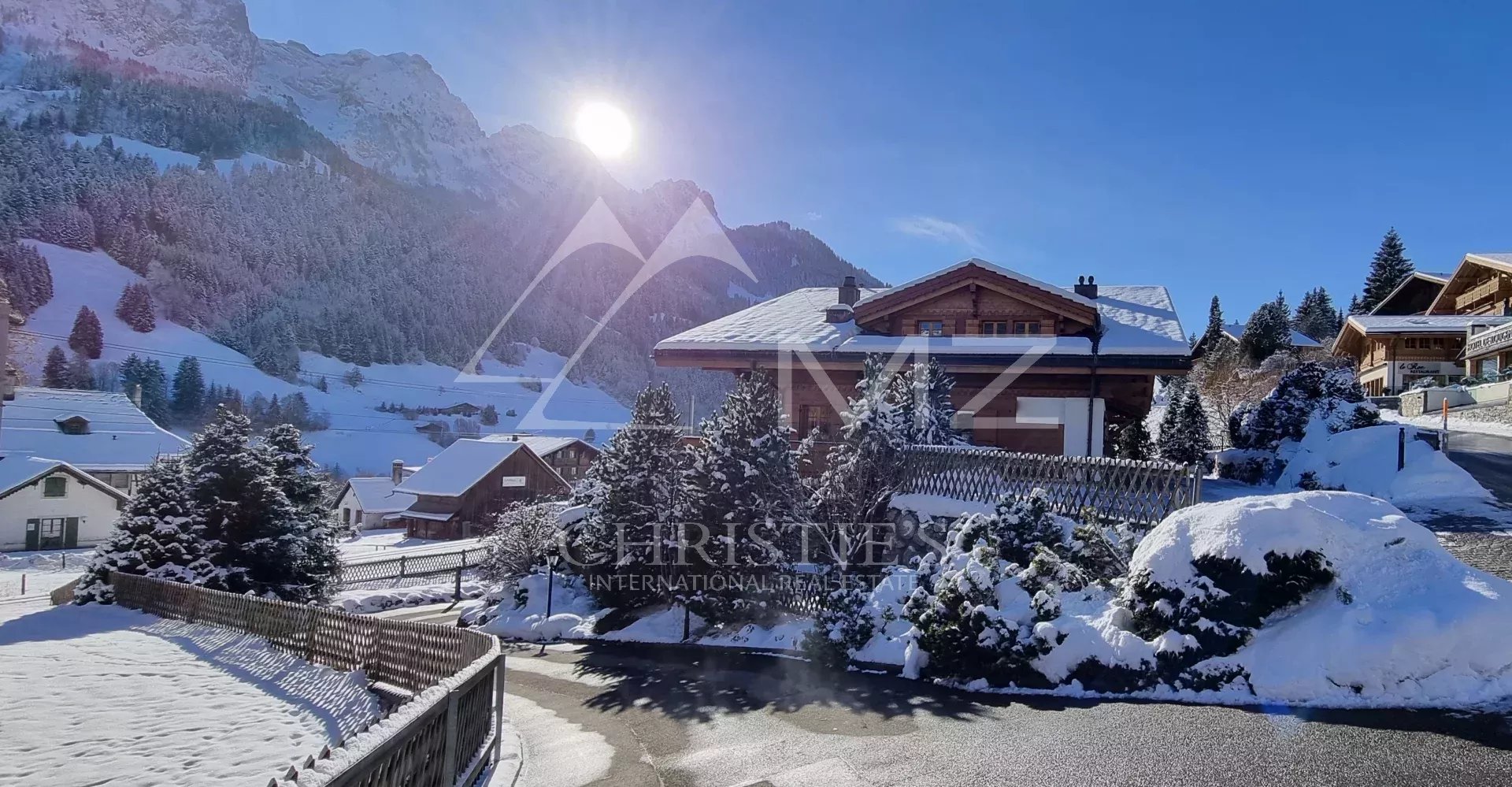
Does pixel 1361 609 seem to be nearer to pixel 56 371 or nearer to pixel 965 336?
pixel 965 336

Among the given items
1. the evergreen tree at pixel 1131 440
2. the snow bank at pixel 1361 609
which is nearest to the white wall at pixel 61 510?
the evergreen tree at pixel 1131 440

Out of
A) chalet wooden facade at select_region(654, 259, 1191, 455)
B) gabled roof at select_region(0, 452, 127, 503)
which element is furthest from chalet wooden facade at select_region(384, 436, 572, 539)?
chalet wooden facade at select_region(654, 259, 1191, 455)

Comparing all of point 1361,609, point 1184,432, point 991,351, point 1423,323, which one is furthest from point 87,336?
point 1423,323

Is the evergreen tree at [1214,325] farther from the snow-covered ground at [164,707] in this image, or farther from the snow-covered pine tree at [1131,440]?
the snow-covered ground at [164,707]

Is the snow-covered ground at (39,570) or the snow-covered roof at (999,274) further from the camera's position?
the snow-covered ground at (39,570)

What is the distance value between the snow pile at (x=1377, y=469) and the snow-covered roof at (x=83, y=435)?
54444mm

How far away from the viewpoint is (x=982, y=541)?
383 inches

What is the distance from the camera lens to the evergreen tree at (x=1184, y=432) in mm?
24188

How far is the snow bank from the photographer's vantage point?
620 centimetres

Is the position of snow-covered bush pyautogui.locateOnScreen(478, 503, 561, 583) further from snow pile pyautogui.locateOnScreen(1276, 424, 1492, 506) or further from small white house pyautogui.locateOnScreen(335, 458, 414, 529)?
small white house pyautogui.locateOnScreen(335, 458, 414, 529)

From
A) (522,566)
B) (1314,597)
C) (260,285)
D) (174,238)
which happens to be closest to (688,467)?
(522,566)

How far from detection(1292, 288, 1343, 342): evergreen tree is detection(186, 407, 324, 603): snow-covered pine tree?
6859 cm

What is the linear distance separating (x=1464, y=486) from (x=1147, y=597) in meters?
9.71

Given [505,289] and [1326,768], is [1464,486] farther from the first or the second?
[505,289]
